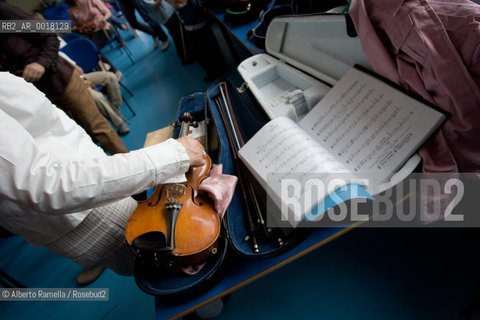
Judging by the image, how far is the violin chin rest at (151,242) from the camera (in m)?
0.68

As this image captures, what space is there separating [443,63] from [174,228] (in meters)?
0.92

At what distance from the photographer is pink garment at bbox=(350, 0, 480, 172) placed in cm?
59

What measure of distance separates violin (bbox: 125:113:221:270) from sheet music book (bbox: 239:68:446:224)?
245 millimetres

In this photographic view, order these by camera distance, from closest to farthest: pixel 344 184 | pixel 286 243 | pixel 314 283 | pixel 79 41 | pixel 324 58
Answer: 1. pixel 344 184
2. pixel 286 243
3. pixel 324 58
4. pixel 314 283
5. pixel 79 41

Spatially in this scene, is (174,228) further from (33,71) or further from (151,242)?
(33,71)

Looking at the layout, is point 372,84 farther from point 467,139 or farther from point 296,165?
point 296,165

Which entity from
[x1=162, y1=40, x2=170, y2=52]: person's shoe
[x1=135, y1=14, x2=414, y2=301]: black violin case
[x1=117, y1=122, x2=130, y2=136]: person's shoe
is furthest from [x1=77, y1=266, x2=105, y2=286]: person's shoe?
[x1=162, y1=40, x2=170, y2=52]: person's shoe

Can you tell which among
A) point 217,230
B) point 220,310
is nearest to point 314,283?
point 220,310

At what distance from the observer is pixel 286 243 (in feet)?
2.36

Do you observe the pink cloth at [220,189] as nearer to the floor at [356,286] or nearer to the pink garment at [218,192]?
the pink garment at [218,192]

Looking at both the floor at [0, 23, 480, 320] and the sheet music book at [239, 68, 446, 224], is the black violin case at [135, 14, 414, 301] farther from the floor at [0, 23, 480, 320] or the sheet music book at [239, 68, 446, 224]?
the floor at [0, 23, 480, 320]

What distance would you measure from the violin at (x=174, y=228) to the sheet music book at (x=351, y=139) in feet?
0.81

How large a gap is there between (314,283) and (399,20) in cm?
121

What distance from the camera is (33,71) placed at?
135cm
